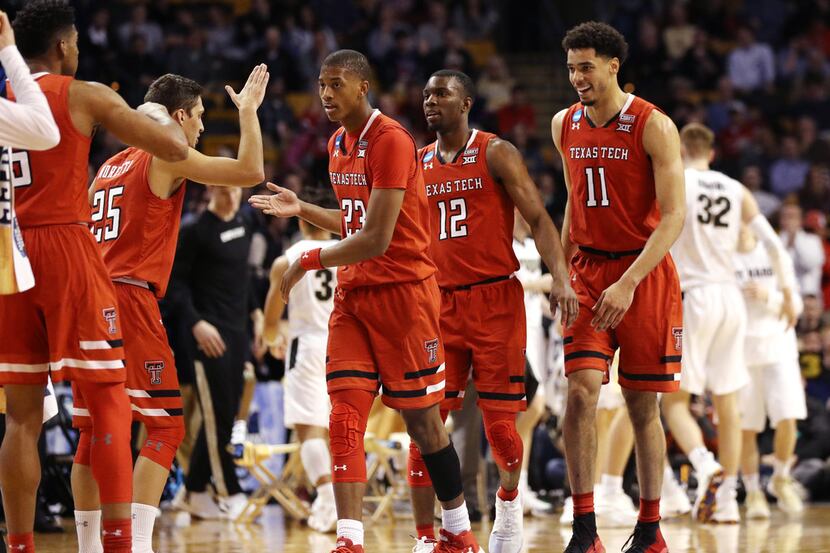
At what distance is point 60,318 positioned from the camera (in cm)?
555

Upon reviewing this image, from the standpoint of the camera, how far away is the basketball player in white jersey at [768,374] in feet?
35.5

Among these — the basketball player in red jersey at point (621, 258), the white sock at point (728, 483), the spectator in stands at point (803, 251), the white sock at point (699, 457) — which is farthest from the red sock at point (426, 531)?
the spectator in stands at point (803, 251)

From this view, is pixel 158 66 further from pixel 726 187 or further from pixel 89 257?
pixel 89 257

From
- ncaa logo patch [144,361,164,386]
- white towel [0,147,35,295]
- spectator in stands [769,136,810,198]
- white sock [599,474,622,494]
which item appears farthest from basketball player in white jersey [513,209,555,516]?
spectator in stands [769,136,810,198]

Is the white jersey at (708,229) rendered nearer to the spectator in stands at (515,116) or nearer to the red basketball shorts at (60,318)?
the red basketball shorts at (60,318)

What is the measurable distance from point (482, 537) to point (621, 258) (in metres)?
2.61

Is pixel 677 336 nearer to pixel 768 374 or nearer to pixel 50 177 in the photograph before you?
pixel 50 177

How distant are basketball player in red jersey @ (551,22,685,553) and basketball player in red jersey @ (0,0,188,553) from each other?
2.32 meters

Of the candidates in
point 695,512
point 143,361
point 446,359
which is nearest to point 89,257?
point 143,361

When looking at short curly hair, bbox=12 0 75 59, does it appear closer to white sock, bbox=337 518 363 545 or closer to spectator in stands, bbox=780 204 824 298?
white sock, bbox=337 518 363 545

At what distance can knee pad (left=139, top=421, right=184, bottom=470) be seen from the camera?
21.0 feet

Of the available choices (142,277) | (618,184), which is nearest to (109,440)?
(142,277)

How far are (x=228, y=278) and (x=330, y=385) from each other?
158 inches

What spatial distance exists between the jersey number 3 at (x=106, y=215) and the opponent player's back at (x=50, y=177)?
2.72 feet
